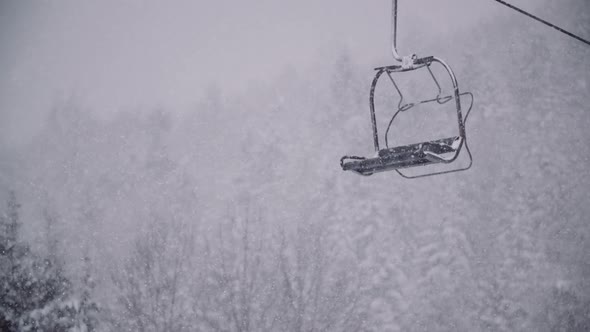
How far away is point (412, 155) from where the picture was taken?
3.22 metres

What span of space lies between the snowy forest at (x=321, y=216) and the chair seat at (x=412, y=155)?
9369 millimetres

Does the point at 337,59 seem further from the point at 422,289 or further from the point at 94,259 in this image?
the point at 94,259

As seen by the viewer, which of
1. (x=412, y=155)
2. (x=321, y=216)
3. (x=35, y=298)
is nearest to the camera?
(x=412, y=155)

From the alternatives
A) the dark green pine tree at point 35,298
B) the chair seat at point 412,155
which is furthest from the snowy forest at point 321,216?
the chair seat at point 412,155

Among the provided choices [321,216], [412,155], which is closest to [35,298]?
[412,155]

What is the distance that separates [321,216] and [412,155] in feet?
75.1

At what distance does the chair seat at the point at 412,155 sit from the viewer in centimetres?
320

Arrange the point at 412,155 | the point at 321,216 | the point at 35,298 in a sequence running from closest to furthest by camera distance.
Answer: the point at 412,155 < the point at 35,298 < the point at 321,216

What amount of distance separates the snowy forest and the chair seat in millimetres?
9369

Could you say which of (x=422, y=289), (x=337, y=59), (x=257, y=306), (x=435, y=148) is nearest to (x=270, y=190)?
(x=257, y=306)

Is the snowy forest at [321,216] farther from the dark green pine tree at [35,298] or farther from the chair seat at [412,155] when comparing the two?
the chair seat at [412,155]

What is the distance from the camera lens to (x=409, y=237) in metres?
24.1

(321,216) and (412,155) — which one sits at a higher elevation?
(412,155)

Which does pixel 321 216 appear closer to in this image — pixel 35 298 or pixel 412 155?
pixel 35 298
